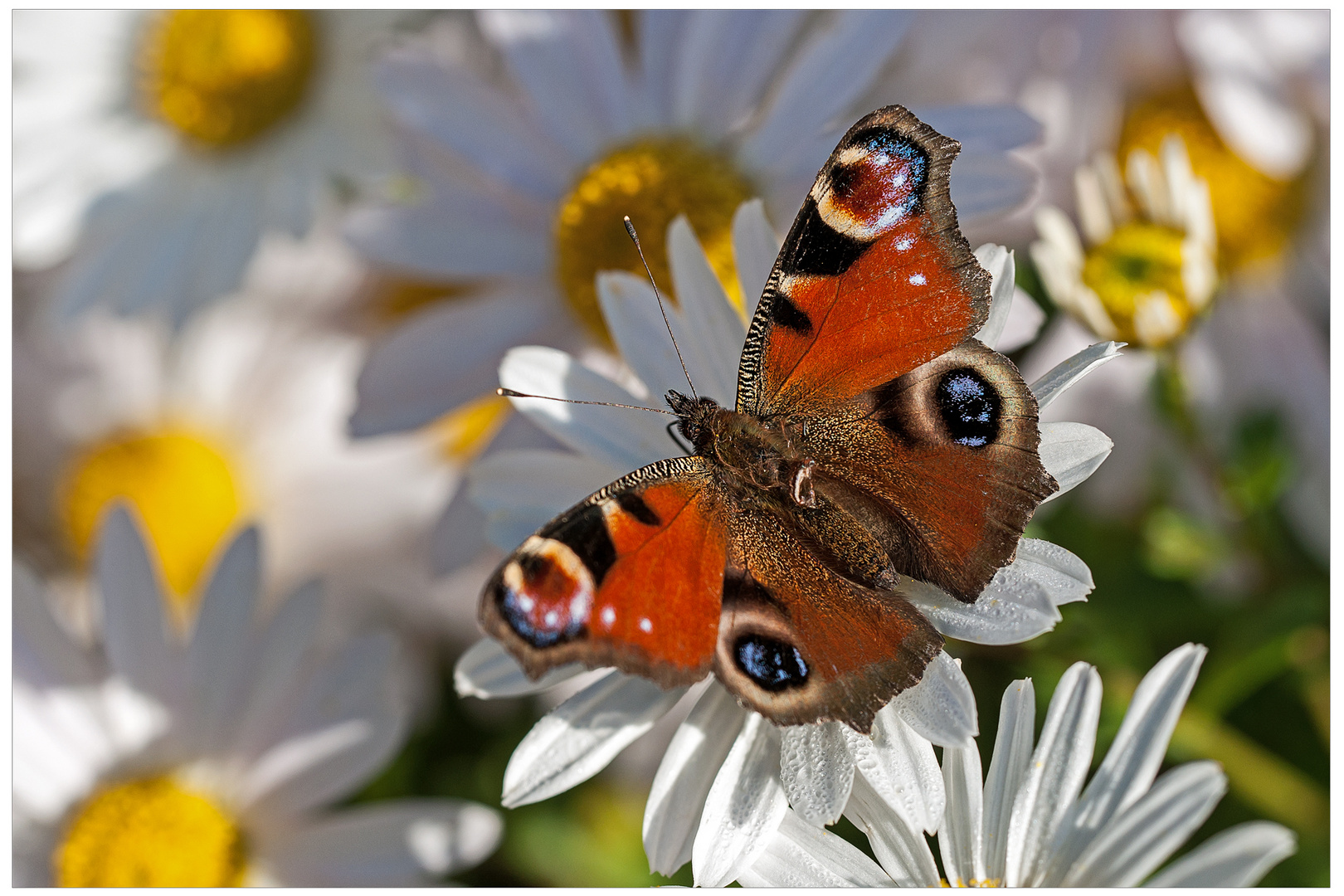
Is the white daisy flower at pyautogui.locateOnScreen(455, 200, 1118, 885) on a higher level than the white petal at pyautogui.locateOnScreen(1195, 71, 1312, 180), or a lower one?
lower

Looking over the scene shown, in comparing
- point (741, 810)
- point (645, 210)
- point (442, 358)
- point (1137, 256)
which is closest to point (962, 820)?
point (741, 810)

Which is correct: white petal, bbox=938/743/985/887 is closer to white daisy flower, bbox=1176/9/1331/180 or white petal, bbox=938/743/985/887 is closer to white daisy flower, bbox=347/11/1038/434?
white daisy flower, bbox=347/11/1038/434

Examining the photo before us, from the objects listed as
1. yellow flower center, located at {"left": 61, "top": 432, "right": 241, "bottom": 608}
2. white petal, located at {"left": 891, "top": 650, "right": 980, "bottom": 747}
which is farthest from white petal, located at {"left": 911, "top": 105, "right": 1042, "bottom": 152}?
yellow flower center, located at {"left": 61, "top": 432, "right": 241, "bottom": 608}

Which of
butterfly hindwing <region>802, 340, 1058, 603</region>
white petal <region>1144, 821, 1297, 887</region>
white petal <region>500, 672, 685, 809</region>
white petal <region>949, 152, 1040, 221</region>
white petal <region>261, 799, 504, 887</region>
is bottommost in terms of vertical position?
white petal <region>261, 799, 504, 887</region>

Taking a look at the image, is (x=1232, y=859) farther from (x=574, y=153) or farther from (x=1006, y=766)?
(x=574, y=153)

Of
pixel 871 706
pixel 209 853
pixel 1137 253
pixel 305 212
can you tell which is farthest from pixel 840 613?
pixel 305 212

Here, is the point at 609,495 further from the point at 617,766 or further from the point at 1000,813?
the point at 617,766
